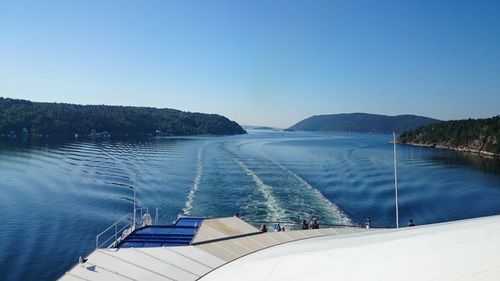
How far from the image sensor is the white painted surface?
7.43 meters

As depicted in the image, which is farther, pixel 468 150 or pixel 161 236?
pixel 468 150

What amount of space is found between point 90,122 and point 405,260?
132320mm

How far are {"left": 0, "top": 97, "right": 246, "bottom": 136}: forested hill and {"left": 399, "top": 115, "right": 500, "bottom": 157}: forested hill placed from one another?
76.0 m

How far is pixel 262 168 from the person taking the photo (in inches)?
2053

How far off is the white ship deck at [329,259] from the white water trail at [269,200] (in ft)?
46.0

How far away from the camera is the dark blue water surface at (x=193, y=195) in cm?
2377

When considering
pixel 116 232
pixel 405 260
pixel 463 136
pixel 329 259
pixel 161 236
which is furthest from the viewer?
pixel 463 136

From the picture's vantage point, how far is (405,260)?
817 cm

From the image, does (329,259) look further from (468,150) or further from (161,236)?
(468,150)

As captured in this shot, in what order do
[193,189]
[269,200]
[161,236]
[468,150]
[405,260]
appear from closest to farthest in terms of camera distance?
[405,260]
[161,236]
[269,200]
[193,189]
[468,150]

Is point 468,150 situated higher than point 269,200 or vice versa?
point 468,150

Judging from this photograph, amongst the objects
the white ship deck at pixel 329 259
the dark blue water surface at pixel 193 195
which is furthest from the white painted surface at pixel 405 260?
the dark blue water surface at pixel 193 195

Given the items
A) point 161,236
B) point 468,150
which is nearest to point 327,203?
point 161,236

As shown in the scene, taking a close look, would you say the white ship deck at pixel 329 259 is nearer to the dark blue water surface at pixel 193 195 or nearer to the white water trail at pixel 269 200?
the dark blue water surface at pixel 193 195
